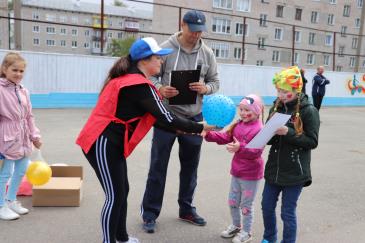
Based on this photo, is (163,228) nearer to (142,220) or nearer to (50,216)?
(142,220)

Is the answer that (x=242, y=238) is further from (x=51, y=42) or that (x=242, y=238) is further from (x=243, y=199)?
(x=51, y=42)

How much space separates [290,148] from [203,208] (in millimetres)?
1620

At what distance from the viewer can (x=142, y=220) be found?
13.1 ft

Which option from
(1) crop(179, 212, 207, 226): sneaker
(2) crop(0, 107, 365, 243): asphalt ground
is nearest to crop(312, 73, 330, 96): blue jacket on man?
(2) crop(0, 107, 365, 243): asphalt ground

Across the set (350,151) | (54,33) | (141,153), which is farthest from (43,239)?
(54,33)

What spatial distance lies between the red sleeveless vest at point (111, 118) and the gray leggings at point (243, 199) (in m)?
1.13

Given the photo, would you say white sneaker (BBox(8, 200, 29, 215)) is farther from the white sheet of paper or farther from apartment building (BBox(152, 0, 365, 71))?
apartment building (BBox(152, 0, 365, 71))

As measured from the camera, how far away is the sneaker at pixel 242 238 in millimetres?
3562

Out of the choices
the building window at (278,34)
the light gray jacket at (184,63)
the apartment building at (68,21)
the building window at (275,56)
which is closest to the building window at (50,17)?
the apartment building at (68,21)

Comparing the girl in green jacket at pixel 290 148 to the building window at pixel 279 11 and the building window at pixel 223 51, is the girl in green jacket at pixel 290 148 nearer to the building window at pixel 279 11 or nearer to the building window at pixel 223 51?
the building window at pixel 223 51

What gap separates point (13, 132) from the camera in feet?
12.2

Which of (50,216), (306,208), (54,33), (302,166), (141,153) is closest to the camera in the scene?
(302,166)

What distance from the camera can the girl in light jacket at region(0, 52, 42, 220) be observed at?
3670 mm

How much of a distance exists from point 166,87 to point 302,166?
1.34m
